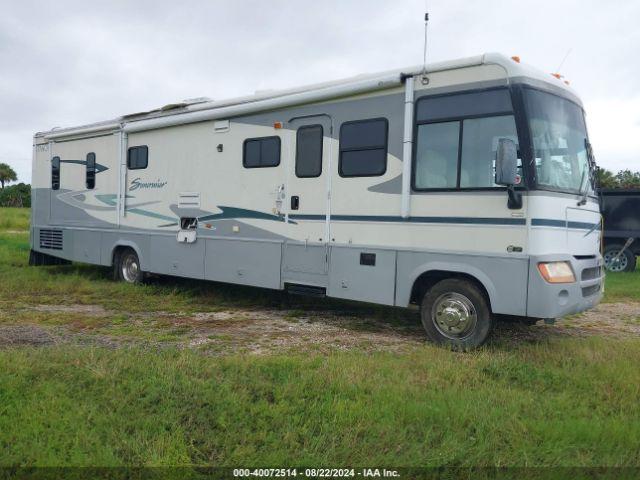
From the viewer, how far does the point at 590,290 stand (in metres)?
6.57

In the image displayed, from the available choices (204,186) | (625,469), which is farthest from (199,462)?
(204,186)

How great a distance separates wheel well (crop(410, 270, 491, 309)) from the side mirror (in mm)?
1146

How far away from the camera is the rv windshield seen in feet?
19.7

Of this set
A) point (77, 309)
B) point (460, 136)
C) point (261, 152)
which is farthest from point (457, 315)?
point (77, 309)

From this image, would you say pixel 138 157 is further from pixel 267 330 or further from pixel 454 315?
pixel 454 315

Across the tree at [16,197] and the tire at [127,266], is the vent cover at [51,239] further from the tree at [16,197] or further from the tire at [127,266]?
the tree at [16,197]

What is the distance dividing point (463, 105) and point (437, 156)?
1.97ft

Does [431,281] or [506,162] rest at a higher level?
[506,162]

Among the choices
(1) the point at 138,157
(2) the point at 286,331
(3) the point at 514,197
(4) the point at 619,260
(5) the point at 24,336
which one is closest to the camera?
(3) the point at 514,197

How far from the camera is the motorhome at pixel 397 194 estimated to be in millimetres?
6020

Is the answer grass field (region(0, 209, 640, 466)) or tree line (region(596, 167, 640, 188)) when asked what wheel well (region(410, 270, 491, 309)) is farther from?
tree line (region(596, 167, 640, 188))

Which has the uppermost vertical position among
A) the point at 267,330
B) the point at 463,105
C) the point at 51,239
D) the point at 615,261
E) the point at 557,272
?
the point at 463,105

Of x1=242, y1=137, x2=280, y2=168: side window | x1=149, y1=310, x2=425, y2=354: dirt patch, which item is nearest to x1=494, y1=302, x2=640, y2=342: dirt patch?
x1=149, y1=310, x2=425, y2=354: dirt patch

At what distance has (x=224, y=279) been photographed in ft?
28.7
